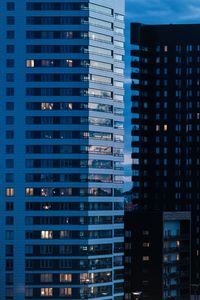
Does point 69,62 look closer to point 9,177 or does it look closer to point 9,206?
point 9,177

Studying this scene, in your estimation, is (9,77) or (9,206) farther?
(9,77)

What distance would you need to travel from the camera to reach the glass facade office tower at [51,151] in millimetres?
160125

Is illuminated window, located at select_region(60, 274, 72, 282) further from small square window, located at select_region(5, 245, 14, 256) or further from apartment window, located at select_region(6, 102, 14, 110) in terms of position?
apartment window, located at select_region(6, 102, 14, 110)

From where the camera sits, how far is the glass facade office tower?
16012 centimetres

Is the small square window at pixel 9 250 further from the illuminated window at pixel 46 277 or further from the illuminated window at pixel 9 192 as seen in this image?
the illuminated window at pixel 9 192

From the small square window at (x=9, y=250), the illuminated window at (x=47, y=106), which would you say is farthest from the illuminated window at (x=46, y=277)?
the illuminated window at (x=47, y=106)

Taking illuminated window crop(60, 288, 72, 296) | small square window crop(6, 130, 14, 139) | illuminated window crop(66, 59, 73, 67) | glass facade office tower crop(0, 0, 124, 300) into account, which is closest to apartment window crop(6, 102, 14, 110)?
glass facade office tower crop(0, 0, 124, 300)

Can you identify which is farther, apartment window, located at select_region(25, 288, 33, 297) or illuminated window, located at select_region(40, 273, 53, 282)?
illuminated window, located at select_region(40, 273, 53, 282)

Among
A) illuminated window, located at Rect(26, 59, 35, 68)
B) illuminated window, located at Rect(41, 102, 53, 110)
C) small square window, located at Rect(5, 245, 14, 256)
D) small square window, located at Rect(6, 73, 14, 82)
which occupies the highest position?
illuminated window, located at Rect(26, 59, 35, 68)

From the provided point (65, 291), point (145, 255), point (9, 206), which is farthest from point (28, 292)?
point (145, 255)

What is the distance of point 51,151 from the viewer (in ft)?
531

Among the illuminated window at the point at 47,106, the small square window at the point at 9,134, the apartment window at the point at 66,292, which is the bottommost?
the apartment window at the point at 66,292

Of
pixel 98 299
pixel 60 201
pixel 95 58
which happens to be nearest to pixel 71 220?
pixel 60 201

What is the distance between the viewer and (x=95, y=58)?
166 metres
